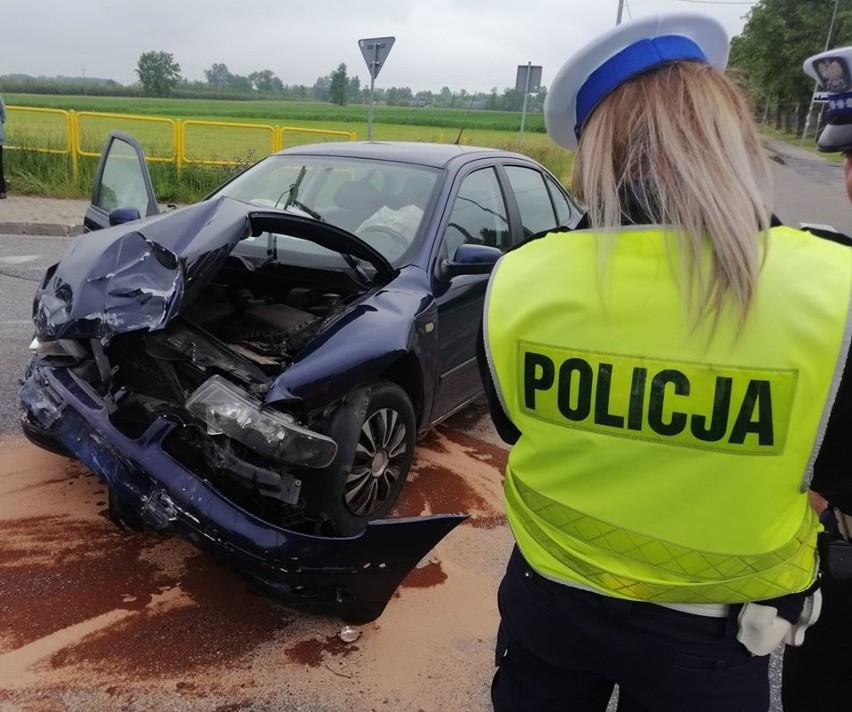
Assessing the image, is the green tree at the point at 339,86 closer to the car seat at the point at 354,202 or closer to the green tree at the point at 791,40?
the green tree at the point at 791,40

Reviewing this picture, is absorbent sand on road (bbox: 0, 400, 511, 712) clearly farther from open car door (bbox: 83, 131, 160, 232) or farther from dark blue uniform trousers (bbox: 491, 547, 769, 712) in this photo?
open car door (bbox: 83, 131, 160, 232)

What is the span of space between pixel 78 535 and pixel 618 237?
277 centimetres

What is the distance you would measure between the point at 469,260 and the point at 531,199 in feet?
→ 5.13

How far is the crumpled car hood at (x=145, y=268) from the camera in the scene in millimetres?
2652

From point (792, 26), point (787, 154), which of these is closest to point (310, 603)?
point (787, 154)

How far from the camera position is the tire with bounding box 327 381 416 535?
2.75 meters

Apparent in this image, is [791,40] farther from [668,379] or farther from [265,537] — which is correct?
[668,379]

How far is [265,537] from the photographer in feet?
7.64

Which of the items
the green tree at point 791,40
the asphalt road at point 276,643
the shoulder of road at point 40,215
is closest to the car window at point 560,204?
the asphalt road at point 276,643

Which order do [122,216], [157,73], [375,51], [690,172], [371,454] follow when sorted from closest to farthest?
1. [690,172]
2. [371,454]
3. [122,216]
4. [375,51]
5. [157,73]

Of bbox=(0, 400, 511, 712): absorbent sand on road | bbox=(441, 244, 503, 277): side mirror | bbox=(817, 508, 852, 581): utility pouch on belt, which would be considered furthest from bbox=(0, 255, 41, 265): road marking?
bbox=(817, 508, 852, 581): utility pouch on belt

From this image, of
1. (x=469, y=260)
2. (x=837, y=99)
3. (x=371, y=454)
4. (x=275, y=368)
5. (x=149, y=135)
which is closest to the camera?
(x=837, y=99)

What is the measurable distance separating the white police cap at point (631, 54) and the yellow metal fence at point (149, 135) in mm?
11921

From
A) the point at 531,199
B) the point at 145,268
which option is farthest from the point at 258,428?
the point at 531,199
